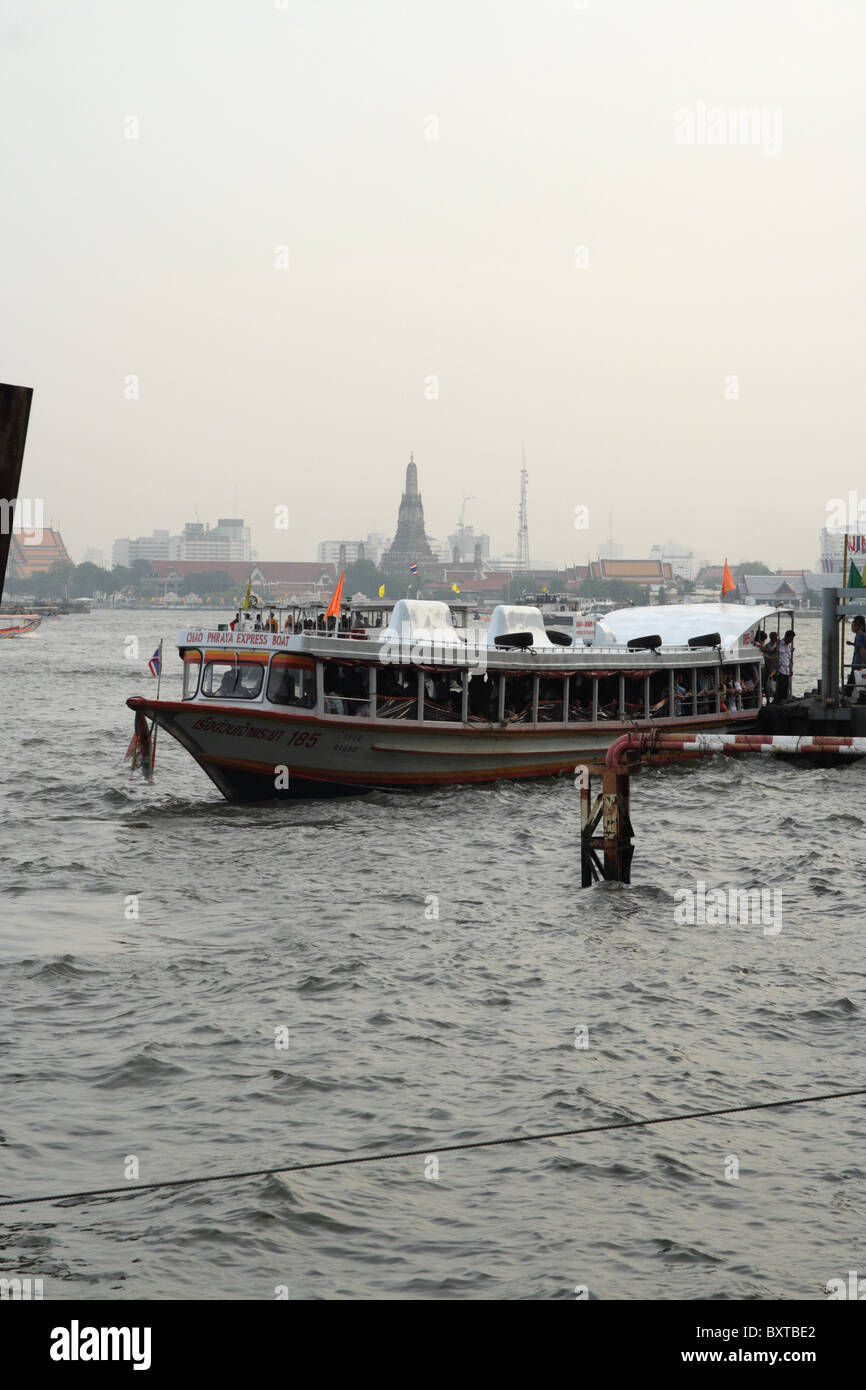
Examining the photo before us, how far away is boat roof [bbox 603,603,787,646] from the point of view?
36.7 m

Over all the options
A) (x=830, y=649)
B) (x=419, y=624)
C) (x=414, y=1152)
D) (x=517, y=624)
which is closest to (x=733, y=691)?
(x=830, y=649)

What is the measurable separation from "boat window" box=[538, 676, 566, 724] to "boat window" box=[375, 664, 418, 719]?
148 inches

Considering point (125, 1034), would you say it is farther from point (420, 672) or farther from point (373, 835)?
point (420, 672)

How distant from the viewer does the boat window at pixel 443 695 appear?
2648 centimetres

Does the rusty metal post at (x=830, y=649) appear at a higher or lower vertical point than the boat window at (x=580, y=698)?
higher

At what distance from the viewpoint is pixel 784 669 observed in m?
37.9

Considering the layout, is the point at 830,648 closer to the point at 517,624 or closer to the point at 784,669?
the point at 784,669

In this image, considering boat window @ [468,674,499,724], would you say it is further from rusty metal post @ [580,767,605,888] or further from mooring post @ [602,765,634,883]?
mooring post @ [602,765,634,883]

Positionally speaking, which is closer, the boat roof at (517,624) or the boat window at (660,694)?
the boat roof at (517,624)

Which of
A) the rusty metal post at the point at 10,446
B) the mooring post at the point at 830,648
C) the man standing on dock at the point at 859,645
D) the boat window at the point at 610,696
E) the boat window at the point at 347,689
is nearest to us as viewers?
the rusty metal post at the point at 10,446

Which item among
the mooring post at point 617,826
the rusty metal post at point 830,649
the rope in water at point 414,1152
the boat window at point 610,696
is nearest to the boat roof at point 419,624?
the boat window at point 610,696

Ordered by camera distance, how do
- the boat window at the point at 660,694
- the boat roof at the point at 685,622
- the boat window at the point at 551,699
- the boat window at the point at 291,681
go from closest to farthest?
the boat window at the point at 291,681 → the boat window at the point at 551,699 → the boat window at the point at 660,694 → the boat roof at the point at 685,622

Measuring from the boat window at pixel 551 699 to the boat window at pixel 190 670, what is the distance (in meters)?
7.33

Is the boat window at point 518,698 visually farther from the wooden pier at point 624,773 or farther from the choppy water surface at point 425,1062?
the wooden pier at point 624,773
